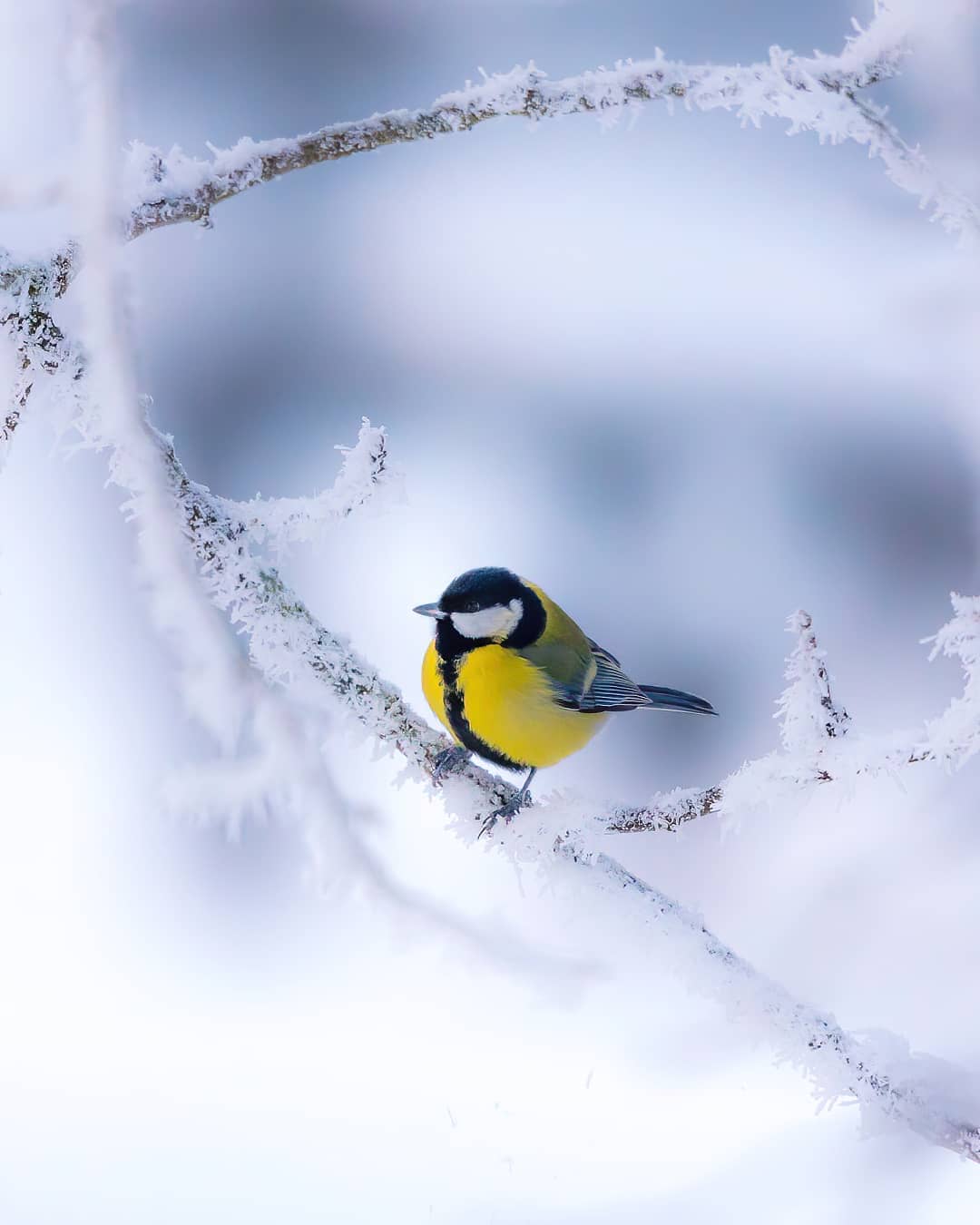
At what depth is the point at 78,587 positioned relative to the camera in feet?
3.58

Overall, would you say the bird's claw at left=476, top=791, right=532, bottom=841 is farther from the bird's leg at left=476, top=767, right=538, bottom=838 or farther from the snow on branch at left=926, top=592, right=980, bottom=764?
the snow on branch at left=926, top=592, right=980, bottom=764

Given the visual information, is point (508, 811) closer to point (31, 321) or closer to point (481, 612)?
→ point (481, 612)

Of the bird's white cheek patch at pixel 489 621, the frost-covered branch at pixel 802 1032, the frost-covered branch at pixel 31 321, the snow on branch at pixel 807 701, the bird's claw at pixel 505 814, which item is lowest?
the frost-covered branch at pixel 802 1032

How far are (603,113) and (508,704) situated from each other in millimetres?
322

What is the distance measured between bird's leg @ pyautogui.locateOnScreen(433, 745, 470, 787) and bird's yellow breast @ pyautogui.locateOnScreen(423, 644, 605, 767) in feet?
0.07

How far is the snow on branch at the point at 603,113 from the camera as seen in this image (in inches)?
16.2

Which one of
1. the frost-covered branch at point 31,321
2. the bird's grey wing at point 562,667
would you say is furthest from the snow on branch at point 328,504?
the bird's grey wing at point 562,667

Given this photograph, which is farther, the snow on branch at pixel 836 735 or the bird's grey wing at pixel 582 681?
the bird's grey wing at pixel 582 681

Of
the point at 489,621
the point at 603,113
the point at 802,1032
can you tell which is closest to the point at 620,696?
the point at 489,621

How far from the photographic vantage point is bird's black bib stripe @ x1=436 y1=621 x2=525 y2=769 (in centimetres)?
58

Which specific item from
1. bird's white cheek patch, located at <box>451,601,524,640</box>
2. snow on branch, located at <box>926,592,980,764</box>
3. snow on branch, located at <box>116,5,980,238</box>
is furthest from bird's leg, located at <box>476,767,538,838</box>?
snow on branch, located at <box>116,5,980,238</box>

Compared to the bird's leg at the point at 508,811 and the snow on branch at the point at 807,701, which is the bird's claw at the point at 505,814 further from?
the snow on branch at the point at 807,701

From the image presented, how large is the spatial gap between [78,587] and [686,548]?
2.37ft

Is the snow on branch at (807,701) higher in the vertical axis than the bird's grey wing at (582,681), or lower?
lower
